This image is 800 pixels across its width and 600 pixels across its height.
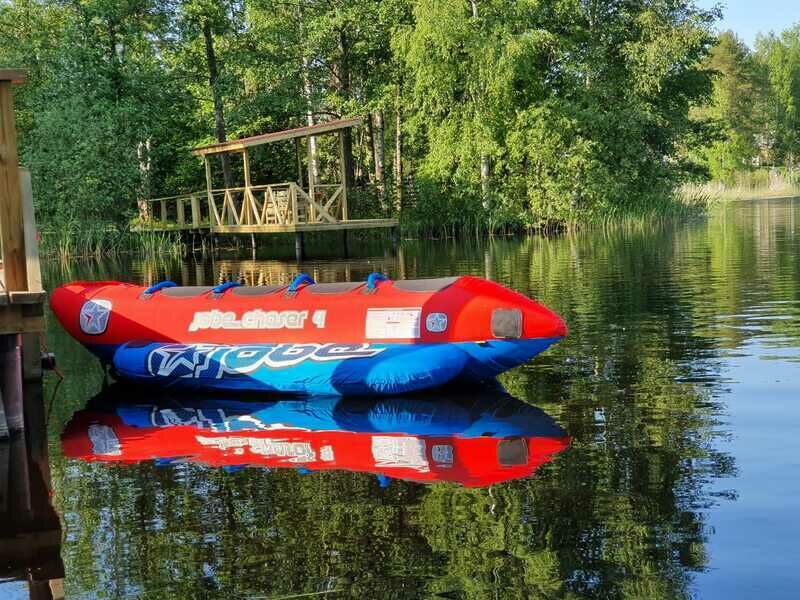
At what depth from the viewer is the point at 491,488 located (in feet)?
19.6

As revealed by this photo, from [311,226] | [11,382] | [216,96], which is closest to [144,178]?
[216,96]

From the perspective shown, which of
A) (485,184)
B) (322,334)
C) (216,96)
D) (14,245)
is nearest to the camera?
(14,245)

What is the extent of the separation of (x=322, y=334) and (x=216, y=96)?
23.3 meters

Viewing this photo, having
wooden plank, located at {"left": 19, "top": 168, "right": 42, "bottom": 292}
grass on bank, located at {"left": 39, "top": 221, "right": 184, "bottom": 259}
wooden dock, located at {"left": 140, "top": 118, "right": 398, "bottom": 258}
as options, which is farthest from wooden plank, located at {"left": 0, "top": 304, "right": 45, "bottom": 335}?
grass on bank, located at {"left": 39, "top": 221, "right": 184, "bottom": 259}

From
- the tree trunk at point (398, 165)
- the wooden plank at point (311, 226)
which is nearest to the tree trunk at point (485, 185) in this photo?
the tree trunk at point (398, 165)

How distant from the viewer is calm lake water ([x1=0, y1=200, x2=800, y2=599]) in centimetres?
470

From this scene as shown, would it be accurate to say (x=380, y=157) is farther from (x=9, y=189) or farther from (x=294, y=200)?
(x=9, y=189)

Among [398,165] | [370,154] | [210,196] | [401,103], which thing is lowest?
[210,196]

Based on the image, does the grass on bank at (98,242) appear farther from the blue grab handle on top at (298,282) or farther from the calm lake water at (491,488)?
the blue grab handle on top at (298,282)

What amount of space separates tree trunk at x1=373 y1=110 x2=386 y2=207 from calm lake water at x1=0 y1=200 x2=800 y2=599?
2331 centimetres

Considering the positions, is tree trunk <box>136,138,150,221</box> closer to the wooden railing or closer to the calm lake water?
the wooden railing

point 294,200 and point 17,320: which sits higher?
point 294,200

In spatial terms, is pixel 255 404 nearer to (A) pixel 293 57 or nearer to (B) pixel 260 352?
(B) pixel 260 352

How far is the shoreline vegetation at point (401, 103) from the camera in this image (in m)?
30.0
